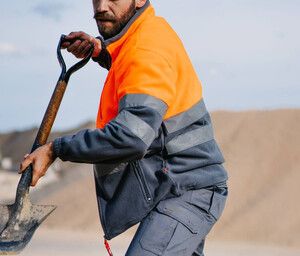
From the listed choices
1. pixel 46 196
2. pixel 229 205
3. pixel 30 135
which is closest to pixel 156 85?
pixel 229 205

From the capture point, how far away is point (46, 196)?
26.4 metres

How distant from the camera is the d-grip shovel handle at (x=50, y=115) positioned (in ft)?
12.0

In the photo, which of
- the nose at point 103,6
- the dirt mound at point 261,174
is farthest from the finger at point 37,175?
the dirt mound at point 261,174

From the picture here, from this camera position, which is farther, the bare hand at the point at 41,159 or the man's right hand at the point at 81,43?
the man's right hand at the point at 81,43

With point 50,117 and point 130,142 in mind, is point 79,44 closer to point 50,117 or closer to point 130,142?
point 50,117

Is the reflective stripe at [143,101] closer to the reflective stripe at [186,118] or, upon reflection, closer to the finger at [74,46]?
the reflective stripe at [186,118]

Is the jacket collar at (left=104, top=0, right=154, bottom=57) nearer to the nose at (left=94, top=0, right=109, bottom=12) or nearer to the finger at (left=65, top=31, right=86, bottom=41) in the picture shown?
the nose at (left=94, top=0, right=109, bottom=12)

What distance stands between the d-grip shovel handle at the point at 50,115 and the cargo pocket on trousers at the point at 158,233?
1.67ft

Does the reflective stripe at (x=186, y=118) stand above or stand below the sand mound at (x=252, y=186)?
above

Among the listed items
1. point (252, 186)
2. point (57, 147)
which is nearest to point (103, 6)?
point (57, 147)

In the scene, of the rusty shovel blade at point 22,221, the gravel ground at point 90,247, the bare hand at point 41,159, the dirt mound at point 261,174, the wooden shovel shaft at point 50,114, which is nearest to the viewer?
the bare hand at point 41,159

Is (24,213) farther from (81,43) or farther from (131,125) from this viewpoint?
(81,43)

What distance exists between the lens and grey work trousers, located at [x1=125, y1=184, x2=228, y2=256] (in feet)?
11.7

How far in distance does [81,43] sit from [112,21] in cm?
42
